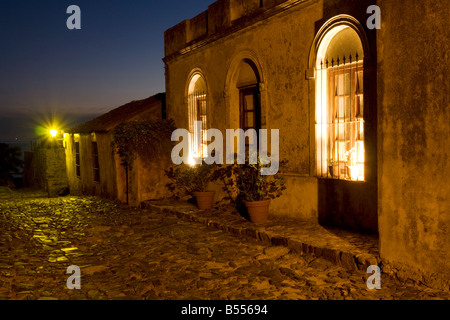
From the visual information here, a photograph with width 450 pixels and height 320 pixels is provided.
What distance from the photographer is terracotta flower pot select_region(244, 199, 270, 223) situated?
24.3ft

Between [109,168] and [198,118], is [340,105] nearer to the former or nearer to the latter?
[198,118]

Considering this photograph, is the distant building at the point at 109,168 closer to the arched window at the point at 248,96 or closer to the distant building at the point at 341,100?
the distant building at the point at 341,100

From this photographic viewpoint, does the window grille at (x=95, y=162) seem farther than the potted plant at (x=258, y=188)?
Yes

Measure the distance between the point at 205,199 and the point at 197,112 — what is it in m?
3.04

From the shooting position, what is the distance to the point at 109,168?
13.1m

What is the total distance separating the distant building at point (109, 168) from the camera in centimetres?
1124

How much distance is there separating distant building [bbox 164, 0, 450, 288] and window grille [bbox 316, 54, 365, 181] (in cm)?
2

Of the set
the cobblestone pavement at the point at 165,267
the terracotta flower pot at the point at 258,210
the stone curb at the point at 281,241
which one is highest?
the terracotta flower pot at the point at 258,210

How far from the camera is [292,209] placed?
24.7 feet

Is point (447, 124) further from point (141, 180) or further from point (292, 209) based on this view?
point (141, 180)

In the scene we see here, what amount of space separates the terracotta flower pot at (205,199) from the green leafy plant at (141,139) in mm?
2675

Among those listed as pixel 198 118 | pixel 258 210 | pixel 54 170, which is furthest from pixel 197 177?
pixel 54 170

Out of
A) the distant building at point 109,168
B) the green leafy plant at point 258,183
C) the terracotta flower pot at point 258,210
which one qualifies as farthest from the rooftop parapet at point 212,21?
the terracotta flower pot at point 258,210

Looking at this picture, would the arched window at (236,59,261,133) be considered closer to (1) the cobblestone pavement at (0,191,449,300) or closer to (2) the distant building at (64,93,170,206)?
(1) the cobblestone pavement at (0,191,449,300)
